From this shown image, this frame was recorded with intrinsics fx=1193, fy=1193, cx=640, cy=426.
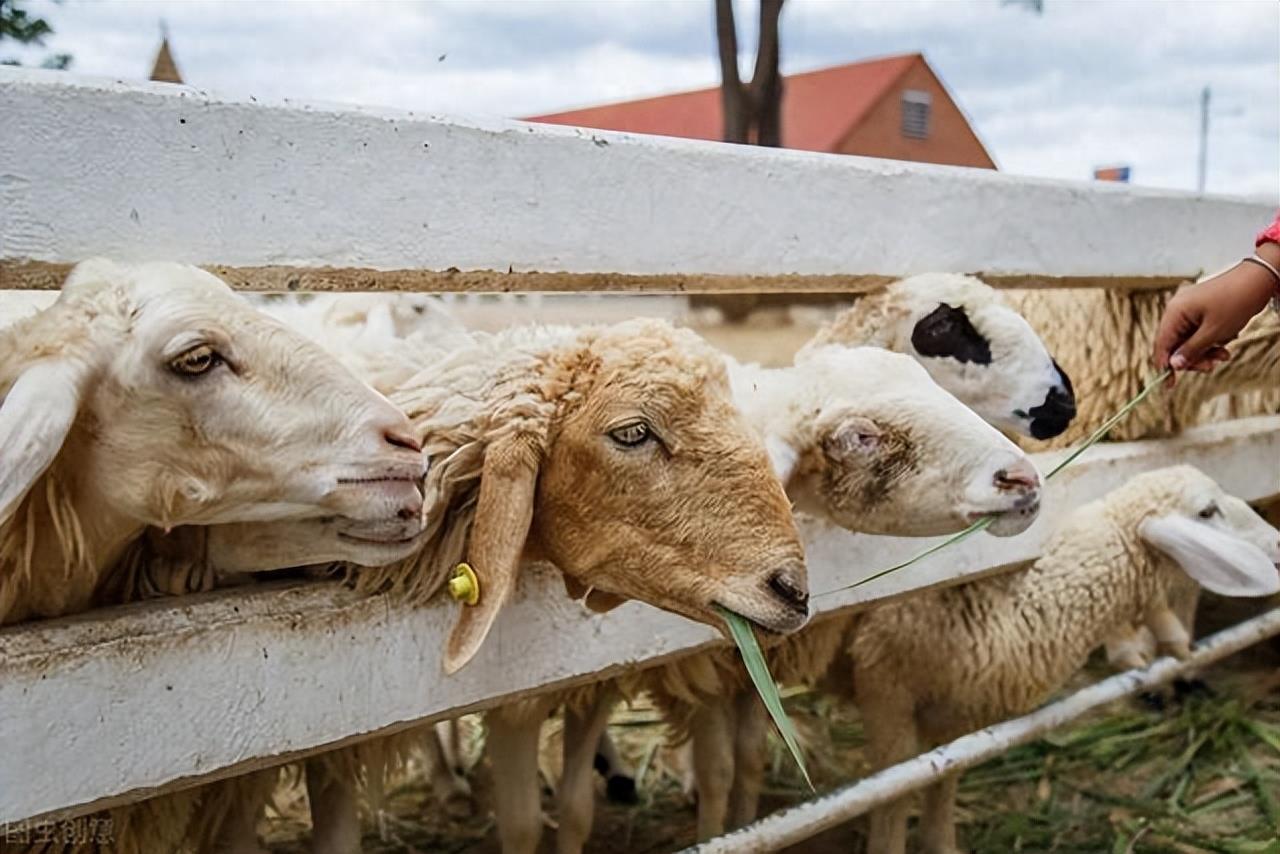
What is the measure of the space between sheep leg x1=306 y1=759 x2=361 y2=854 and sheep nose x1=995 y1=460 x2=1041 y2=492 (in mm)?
1218

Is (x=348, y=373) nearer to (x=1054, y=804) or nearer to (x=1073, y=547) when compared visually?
(x=1073, y=547)

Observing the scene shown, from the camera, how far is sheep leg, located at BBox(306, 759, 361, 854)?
2.09m

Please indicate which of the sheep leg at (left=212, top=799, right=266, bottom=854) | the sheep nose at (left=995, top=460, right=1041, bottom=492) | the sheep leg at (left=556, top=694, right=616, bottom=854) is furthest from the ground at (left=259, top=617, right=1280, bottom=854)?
the sheep nose at (left=995, top=460, right=1041, bottom=492)

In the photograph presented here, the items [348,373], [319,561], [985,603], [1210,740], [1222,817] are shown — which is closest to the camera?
[348,373]

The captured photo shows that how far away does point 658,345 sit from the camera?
1.57 metres

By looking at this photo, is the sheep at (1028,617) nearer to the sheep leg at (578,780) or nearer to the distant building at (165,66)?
the sheep leg at (578,780)

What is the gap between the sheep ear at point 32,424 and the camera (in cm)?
117

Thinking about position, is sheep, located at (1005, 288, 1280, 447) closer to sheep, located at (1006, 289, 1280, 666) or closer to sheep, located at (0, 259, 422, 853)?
sheep, located at (1006, 289, 1280, 666)

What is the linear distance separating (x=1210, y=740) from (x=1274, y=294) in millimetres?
1910

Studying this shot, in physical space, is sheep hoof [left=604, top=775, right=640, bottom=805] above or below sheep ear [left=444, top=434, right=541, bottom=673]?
below

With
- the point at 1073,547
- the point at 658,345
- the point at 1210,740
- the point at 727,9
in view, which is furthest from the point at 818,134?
the point at 658,345

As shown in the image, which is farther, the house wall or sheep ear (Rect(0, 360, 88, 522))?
the house wall

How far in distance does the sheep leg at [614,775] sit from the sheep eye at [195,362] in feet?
7.08

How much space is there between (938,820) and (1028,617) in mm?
529
